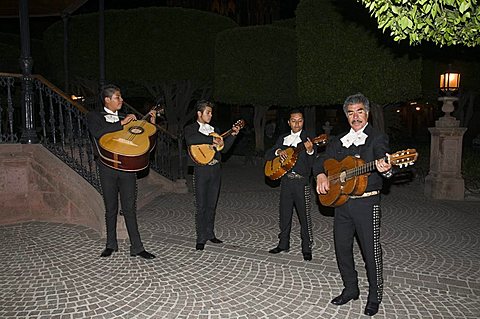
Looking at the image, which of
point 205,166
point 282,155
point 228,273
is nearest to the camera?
point 228,273

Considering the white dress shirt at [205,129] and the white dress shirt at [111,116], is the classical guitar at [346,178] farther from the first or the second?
the white dress shirt at [111,116]

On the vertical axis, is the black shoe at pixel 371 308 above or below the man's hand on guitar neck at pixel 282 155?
below

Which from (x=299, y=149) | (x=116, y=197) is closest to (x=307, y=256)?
(x=299, y=149)

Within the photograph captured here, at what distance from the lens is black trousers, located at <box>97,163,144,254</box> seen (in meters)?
5.59

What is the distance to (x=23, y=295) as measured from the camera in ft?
15.0

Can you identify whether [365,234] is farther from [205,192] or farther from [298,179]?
[205,192]

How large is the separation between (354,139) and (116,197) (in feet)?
11.2

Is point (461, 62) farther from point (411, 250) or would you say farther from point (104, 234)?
point (104, 234)

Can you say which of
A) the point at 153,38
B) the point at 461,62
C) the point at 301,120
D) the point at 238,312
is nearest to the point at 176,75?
the point at 153,38

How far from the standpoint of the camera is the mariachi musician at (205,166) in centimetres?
584

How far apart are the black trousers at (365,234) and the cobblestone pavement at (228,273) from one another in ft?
1.30

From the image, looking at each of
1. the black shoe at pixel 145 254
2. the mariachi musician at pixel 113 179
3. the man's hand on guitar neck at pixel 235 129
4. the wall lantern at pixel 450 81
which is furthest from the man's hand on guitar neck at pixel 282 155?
the wall lantern at pixel 450 81

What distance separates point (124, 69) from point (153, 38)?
2.00m

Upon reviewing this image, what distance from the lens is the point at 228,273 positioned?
17.1ft
